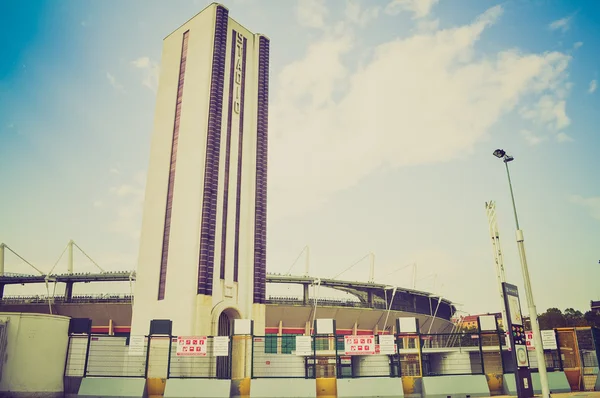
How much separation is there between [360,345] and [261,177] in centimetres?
3596

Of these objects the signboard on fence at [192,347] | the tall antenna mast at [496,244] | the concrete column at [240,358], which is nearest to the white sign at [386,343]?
the signboard on fence at [192,347]

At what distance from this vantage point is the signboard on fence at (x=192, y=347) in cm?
2430

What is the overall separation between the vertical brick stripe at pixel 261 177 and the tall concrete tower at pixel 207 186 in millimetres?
133

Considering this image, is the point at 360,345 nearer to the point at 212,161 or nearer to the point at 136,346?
the point at 136,346

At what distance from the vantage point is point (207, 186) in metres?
51.2

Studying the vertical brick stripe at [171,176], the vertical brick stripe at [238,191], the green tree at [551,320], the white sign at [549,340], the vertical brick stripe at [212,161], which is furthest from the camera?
the green tree at [551,320]

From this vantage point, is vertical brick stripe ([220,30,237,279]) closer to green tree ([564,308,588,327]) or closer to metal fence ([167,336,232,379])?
metal fence ([167,336,232,379])

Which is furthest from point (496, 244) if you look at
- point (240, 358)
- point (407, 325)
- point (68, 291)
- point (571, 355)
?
point (68, 291)

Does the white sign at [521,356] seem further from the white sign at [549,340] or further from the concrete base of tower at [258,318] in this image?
the concrete base of tower at [258,318]

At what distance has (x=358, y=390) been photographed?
22016 millimetres

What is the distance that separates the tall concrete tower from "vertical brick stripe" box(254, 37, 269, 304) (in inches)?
5.2

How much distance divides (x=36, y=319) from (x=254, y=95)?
42.6m

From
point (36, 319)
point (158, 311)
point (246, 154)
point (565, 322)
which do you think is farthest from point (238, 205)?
point (565, 322)

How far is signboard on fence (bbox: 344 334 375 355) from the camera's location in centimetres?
2398
